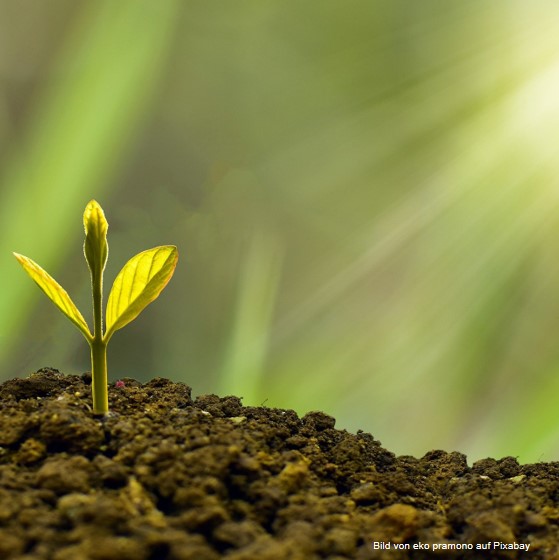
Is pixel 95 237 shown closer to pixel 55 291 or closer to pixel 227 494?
pixel 55 291

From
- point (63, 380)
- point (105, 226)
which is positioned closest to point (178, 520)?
point (105, 226)

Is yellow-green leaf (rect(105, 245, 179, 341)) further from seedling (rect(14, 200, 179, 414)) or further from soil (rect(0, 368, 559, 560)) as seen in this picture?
soil (rect(0, 368, 559, 560))

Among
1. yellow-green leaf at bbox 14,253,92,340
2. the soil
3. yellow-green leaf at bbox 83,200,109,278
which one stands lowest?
the soil

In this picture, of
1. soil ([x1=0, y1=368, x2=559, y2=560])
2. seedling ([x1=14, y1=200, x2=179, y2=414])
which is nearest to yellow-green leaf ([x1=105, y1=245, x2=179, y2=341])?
seedling ([x1=14, y1=200, x2=179, y2=414])

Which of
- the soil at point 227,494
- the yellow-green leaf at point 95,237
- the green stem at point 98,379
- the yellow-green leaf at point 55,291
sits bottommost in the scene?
the soil at point 227,494

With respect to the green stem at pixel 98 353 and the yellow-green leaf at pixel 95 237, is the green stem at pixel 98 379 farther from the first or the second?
the yellow-green leaf at pixel 95 237

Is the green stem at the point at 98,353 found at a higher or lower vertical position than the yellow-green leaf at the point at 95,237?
lower

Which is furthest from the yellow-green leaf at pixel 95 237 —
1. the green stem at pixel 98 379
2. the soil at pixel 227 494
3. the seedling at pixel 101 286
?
the soil at pixel 227 494

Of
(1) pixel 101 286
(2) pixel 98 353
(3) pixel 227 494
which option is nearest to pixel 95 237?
(1) pixel 101 286
